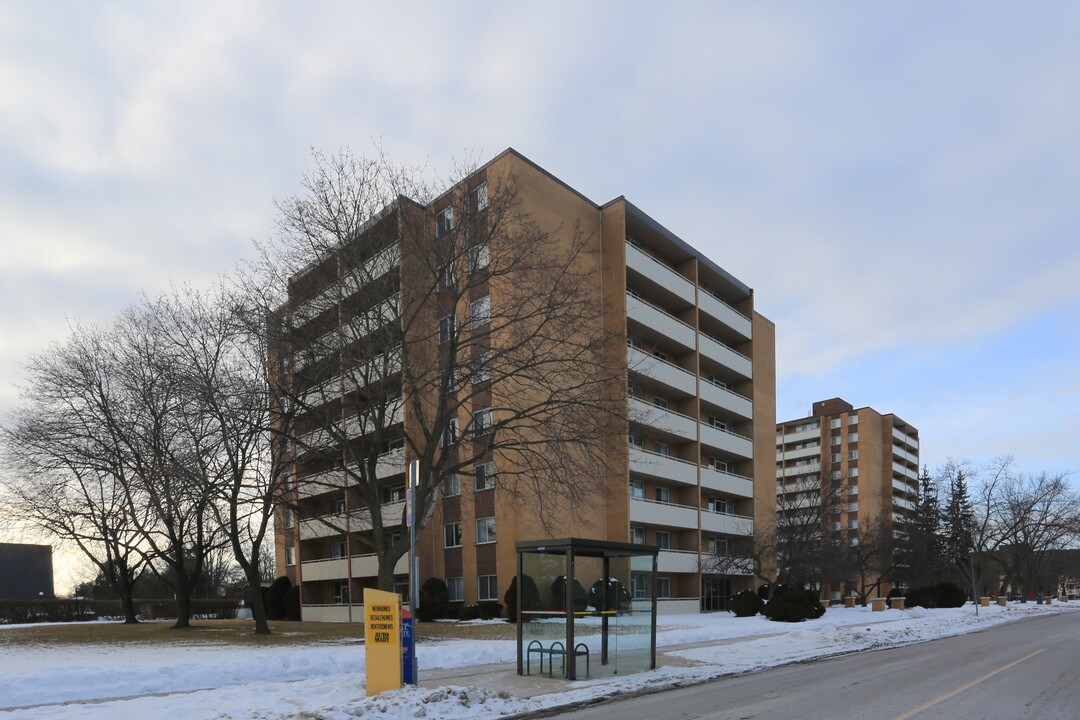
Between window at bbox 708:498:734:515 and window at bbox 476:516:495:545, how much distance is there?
1916 centimetres

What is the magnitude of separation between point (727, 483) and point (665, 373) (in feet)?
35.1

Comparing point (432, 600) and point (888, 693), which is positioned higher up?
point (888, 693)

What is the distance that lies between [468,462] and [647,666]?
10033 mm

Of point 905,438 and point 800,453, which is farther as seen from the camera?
point 905,438

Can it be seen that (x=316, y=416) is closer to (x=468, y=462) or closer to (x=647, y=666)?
(x=468, y=462)

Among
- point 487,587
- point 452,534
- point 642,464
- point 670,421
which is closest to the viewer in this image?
point 487,587

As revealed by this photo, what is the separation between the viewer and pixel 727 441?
177ft

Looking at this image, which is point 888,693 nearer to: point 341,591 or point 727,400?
point 341,591

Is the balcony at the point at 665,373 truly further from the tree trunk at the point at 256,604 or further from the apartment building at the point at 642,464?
the tree trunk at the point at 256,604

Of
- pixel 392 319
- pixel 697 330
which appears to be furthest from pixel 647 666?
pixel 697 330

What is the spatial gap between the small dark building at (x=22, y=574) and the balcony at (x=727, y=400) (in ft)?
181

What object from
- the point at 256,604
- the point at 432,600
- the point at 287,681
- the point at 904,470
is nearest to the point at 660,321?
the point at 432,600

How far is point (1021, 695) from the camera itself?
1198cm

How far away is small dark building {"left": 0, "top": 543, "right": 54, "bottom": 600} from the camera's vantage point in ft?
225
